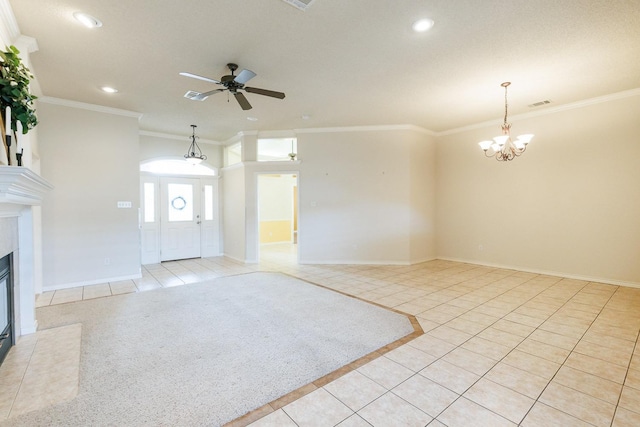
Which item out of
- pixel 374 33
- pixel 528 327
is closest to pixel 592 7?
pixel 374 33

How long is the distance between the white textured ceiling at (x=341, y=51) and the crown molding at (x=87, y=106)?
0.50 ft

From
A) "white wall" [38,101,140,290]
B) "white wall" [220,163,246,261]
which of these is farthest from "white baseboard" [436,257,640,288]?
"white wall" [38,101,140,290]

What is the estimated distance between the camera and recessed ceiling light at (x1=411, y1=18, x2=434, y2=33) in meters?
2.72

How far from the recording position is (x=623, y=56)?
3402 mm

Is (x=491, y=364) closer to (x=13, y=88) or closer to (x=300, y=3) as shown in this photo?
(x=300, y=3)

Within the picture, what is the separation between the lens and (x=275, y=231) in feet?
33.5

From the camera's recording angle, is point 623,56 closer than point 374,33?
No

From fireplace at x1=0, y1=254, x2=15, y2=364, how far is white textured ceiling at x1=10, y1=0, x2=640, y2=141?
2.35 meters

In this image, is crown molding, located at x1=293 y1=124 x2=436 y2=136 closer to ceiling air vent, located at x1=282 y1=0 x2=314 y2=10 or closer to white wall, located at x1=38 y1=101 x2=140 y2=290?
white wall, located at x1=38 y1=101 x2=140 y2=290

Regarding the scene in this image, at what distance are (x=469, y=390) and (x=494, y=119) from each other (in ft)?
18.5

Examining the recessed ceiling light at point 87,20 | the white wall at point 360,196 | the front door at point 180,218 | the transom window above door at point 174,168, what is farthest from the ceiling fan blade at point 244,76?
the front door at point 180,218

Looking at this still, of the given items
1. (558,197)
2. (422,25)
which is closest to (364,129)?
(422,25)

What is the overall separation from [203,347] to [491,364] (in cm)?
260

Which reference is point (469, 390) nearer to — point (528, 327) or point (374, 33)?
point (528, 327)
